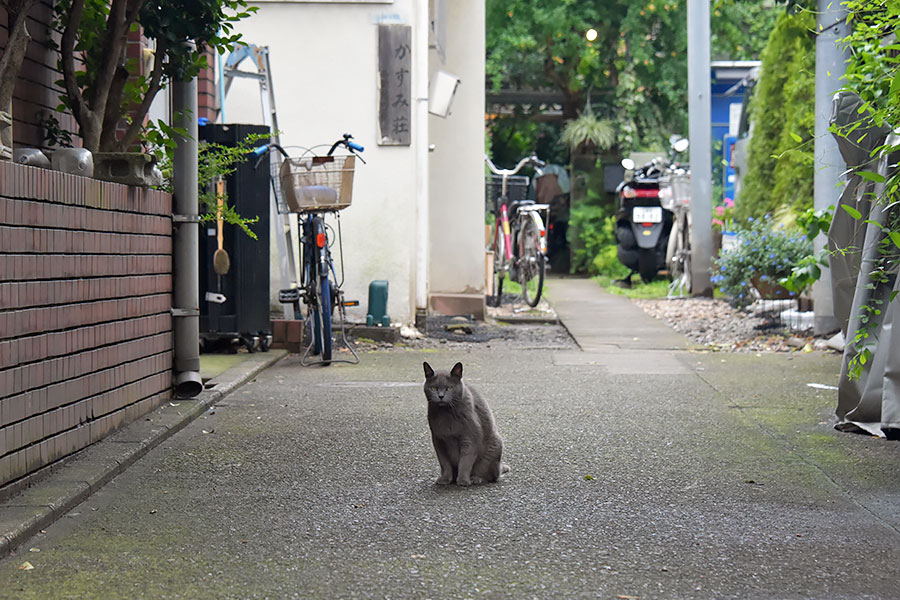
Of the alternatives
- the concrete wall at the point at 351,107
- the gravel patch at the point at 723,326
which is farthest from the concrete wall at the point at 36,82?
the gravel patch at the point at 723,326

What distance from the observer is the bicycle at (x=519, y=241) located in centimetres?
1502

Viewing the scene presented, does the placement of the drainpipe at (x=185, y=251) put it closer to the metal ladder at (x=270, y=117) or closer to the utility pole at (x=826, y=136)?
the metal ladder at (x=270, y=117)

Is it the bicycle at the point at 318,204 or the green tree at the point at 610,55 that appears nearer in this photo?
the bicycle at the point at 318,204

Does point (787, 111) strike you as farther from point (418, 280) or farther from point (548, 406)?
point (548, 406)

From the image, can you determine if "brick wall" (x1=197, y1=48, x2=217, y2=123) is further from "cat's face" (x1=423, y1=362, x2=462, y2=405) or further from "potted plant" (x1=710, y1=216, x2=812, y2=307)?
"cat's face" (x1=423, y1=362, x2=462, y2=405)

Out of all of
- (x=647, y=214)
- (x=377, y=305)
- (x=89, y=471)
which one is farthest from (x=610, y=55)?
(x=89, y=471)

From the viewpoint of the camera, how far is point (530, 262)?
15.2 meters

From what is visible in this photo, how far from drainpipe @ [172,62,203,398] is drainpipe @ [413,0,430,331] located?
4925 millimetres

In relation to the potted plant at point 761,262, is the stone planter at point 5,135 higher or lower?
higher

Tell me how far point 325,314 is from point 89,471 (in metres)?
4.32

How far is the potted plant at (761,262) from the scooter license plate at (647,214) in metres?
4.22

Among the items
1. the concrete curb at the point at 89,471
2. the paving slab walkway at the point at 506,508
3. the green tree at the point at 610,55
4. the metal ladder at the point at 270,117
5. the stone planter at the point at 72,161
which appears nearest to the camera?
Result: the paving slab walkway at the point at 506,508

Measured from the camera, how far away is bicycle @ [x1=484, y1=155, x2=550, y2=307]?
49.3ft

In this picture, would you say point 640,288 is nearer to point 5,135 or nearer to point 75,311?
point 75,311
